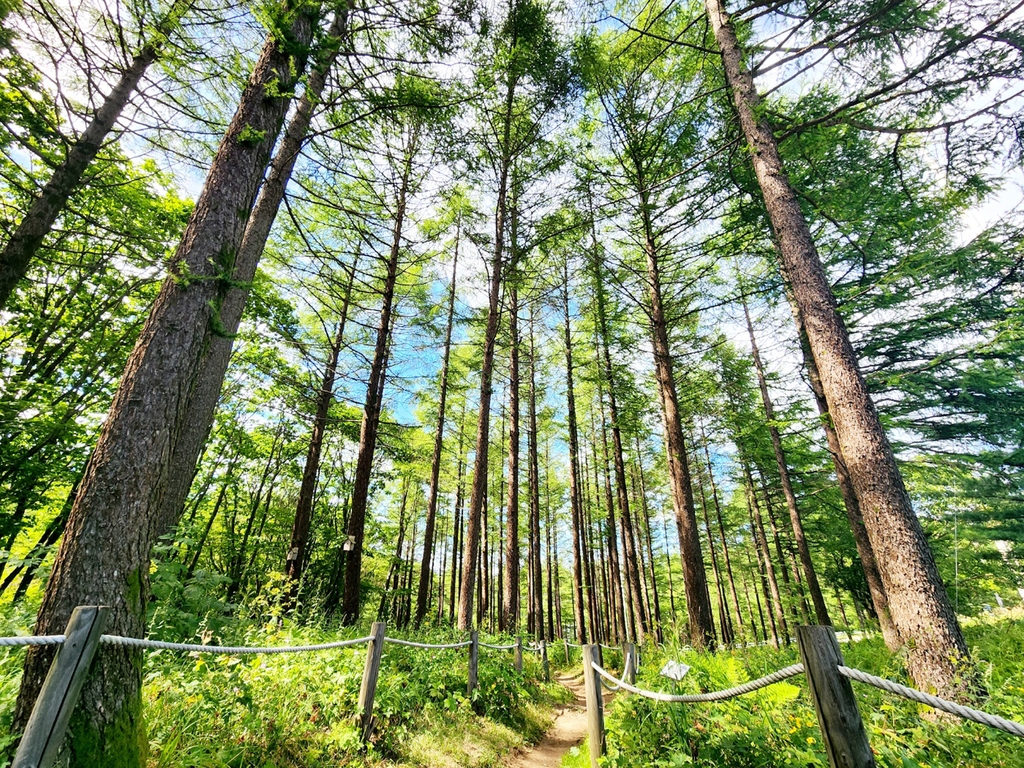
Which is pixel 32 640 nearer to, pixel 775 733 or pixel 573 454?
pixel 775 733

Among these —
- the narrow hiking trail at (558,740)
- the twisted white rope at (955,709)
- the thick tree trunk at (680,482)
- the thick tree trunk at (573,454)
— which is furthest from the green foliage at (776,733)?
the thick tree trunk at (573,454)

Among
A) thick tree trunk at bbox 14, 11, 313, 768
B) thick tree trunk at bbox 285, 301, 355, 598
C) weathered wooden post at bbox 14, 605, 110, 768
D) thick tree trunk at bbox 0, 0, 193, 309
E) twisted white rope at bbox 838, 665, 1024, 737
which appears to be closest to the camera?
twisted white rope at bbox 838, 665, 1024, 737

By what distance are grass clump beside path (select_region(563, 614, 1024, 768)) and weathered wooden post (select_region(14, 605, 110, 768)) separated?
318cm

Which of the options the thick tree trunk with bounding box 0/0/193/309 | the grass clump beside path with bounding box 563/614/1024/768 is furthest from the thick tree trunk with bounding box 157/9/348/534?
the grass clump beside path with bounding box 563/614/1024/768

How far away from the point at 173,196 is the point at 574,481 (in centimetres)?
1292

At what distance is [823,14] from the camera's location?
6.10 meters

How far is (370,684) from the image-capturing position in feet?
12.7

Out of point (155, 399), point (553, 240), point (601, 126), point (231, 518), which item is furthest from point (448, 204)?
point (231, 518)

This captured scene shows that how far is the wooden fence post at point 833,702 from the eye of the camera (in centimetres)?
168

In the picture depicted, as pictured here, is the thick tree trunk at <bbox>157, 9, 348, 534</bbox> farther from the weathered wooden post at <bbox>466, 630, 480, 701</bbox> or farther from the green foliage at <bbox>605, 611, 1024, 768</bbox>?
the green foliage at <bbox>605, 611, 1024, 768</bbox>

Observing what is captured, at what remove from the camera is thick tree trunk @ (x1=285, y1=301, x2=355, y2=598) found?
887 centimetres

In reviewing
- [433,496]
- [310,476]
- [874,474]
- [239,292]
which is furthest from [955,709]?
[433,496]

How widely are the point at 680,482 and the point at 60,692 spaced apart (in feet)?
28.1

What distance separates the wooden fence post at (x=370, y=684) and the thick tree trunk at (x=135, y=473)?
189 cm
